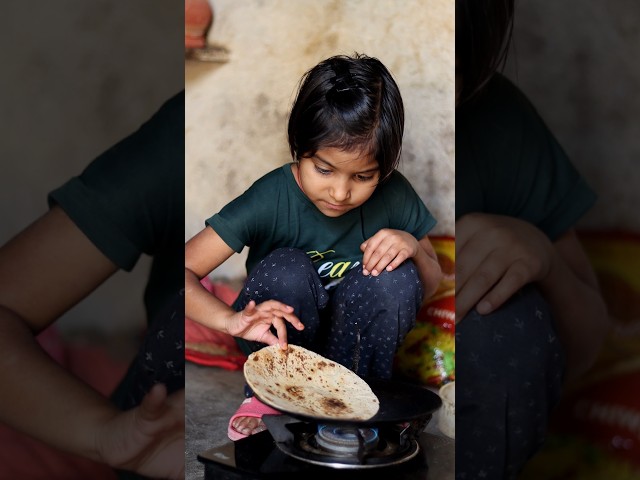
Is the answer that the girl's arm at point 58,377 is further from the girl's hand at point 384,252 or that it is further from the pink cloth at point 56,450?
the girl's hand at point 384,252

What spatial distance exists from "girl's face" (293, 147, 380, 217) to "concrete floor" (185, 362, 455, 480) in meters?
0.50

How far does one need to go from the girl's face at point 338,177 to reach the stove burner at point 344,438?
452 mm

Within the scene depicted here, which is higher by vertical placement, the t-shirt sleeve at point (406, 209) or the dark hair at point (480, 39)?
the dark hair at point (480, 39)

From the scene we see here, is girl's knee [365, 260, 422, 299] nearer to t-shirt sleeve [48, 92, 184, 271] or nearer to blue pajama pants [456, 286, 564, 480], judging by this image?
blue pajama pants [456, 286, 564, 480]

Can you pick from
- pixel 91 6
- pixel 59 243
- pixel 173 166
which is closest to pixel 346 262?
pixel 173 166

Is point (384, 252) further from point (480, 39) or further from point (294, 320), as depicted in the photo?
point (480, 39)

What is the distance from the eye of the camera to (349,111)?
70.2 inches

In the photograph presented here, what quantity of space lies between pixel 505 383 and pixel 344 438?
459 millimetres

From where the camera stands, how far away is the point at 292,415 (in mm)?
1725

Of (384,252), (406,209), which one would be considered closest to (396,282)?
(384,252)

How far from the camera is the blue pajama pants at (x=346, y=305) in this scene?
6.16 feet

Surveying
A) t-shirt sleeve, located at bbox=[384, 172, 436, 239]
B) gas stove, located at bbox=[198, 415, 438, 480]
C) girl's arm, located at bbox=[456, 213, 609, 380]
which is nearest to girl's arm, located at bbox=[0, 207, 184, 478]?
gas stove, located at bbox=[198, 415, 438, 480]

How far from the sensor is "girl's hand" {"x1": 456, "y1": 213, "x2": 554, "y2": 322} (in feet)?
6.70

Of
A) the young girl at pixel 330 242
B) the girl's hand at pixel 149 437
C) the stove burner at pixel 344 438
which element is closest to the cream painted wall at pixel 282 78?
the young girl at pixel 330 242
